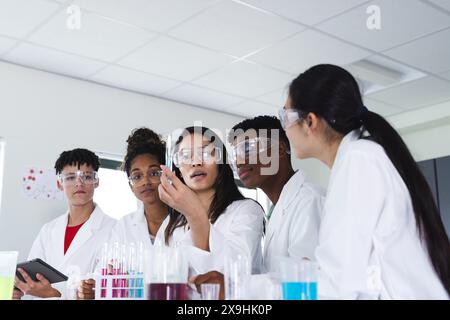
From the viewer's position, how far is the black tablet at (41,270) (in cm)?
183

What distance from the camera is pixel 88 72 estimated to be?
13.5ft

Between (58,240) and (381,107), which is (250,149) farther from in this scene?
(381,107)

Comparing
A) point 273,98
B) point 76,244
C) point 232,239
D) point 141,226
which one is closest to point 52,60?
point 76,244

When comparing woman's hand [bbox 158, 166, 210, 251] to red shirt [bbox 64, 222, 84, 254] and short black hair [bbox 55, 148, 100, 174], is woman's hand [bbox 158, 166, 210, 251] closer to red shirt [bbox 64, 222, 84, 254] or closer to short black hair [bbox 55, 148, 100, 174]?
short black hair [bbox 55, 148, 100, 174]

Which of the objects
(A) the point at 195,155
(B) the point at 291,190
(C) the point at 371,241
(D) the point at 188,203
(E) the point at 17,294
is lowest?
(E) the point at 17,294

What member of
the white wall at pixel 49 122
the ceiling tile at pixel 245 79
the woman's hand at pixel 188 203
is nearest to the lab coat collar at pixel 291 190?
the woman's hand at pixel 188 203

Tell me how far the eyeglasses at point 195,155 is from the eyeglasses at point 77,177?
0.98m

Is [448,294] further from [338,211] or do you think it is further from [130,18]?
[130,18]

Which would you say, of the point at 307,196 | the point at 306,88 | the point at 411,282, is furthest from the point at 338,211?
the point at 307,196

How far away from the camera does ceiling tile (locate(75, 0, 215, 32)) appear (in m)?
3.11

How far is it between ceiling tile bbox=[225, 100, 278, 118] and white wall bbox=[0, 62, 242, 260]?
0.83 metres

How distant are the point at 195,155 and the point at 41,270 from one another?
678 millimetres

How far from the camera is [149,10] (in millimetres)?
3205

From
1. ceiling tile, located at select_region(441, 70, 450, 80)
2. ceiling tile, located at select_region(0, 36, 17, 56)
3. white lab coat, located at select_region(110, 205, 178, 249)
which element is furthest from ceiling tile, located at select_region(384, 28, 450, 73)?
ceiling tile, located at select_region(0, 36, 17, 56)
